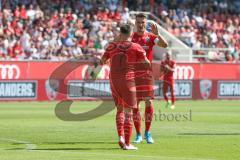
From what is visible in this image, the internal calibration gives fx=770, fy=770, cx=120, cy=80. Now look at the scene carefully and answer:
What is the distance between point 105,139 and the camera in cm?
1711

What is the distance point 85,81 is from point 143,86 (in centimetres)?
2069

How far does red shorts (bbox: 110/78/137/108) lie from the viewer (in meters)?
14.9

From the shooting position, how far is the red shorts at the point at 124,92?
14.9 m

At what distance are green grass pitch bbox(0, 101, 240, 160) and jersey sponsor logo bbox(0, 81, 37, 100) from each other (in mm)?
7834

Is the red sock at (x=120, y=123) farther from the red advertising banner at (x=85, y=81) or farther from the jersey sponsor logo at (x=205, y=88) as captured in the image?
the jersey sponsor logo at (x=205, y=88)

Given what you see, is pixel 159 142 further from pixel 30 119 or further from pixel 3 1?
pixel 3 1

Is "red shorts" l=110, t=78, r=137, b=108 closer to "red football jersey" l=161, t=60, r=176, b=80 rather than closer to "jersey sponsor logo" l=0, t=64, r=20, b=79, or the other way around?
"red football jersey" l=161, t=60, r=176, b=80

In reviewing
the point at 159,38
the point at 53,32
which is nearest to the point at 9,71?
the point at 53,32

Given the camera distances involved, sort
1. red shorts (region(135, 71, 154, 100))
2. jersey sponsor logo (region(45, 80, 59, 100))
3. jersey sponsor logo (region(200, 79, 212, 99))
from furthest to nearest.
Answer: jersey sponsor logo (region(200, 79, 212, 99))
jersey sponsor logo (region(45, 80, 59, 100))
red shorts (region(135, 71, 154, 100))

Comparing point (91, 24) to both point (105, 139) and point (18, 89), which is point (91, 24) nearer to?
point (18, 89)

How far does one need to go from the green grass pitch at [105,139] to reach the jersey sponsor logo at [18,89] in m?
7.83

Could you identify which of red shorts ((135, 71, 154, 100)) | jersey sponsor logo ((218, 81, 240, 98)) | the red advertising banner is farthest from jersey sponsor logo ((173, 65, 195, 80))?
red shorts ((135, 71, 154, 100))

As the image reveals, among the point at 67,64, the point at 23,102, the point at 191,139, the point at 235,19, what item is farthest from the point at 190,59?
the point at 191,139

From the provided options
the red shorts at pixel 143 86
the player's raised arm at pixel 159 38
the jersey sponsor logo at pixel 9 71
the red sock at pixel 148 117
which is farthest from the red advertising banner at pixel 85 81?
the player's raised arm at pixel 159 38
